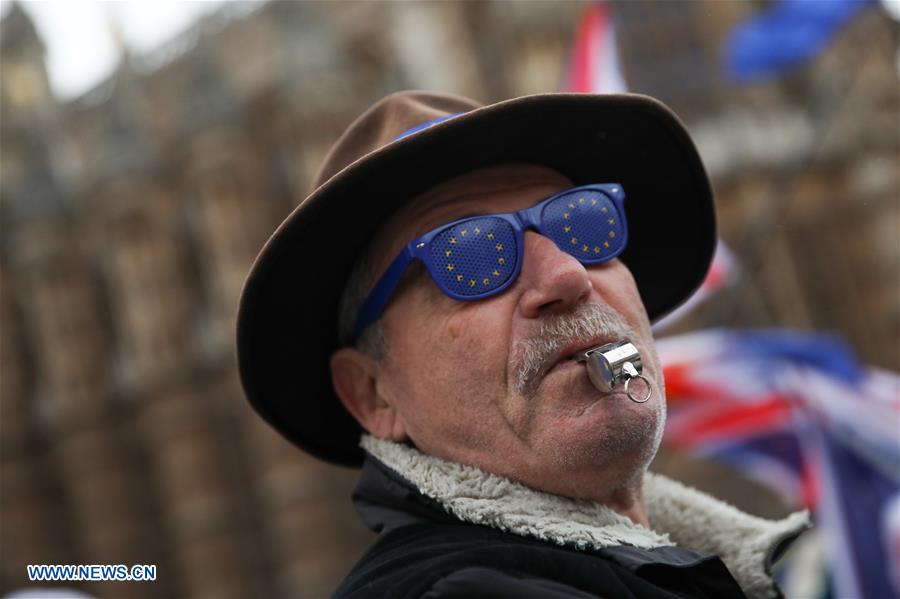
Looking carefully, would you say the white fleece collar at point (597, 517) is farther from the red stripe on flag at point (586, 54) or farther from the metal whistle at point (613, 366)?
the red stripe on flag at point (586, 54)

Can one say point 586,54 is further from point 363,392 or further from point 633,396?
point 633,396

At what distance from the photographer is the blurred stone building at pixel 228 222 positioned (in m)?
14.1

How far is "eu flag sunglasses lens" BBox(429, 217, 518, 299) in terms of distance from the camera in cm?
151

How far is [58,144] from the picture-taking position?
20875 millimetres

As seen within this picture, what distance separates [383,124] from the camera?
1.70 metres

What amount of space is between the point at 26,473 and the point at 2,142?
6499 millimetres

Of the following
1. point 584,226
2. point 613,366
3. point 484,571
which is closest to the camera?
point 484,571

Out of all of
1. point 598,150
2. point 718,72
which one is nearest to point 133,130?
point 718,72

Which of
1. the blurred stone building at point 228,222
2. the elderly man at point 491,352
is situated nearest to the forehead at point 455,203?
the elderly man at point 491,352

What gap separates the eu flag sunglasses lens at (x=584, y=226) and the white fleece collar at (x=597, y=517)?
0.34 m

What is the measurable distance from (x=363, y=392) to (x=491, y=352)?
31 centimetres

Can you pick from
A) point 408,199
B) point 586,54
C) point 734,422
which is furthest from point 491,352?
point 586,54

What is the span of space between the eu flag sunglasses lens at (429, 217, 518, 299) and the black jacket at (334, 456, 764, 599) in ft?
0.91

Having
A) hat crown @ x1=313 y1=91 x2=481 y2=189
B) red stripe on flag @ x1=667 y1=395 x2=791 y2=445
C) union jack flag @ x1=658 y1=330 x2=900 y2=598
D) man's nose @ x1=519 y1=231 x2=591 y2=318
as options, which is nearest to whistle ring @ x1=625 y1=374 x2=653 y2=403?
man's nose @ x1=519 y1=231 x2=591 y2=318
